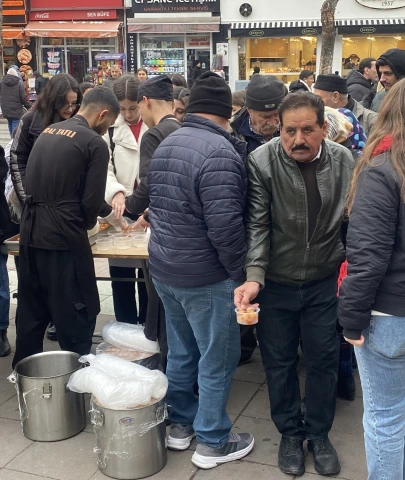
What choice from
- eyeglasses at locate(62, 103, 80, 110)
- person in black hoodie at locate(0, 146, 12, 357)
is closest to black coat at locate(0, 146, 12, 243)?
person in black hoodie at locate(0, 146, 12, 357)

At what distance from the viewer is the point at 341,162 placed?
119 inches

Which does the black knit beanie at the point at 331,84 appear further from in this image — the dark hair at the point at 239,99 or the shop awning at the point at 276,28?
the shop awning at the point at 276,28

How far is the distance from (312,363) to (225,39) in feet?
64.1

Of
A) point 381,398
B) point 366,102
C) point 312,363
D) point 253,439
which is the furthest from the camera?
point 366,102

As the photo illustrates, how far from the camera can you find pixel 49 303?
12.4ft

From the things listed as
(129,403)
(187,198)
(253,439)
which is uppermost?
(187,198)

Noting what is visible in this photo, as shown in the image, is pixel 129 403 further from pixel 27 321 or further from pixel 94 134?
pixel 94 134

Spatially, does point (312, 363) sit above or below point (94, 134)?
below

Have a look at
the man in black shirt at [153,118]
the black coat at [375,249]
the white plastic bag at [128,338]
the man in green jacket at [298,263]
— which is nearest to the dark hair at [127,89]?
the man in black shirt at [153,118]

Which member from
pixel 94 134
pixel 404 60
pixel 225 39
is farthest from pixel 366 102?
pixel 225 39

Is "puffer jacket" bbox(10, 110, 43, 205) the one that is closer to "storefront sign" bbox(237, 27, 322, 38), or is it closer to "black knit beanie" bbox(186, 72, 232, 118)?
"black knit beanie" bbox(186, 72, 232, 118)

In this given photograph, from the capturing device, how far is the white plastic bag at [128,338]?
382 centimetres

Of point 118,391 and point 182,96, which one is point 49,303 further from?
point 182,96

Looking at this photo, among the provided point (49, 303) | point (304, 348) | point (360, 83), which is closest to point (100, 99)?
point (49, 303)
